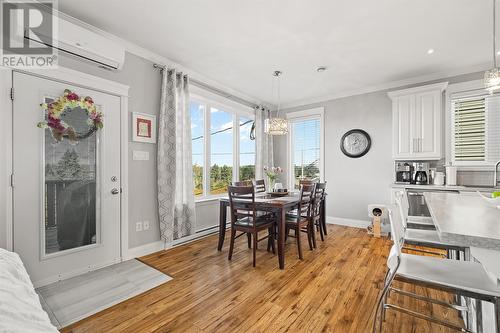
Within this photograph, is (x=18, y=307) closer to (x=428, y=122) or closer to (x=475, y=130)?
(x=428, y=122)

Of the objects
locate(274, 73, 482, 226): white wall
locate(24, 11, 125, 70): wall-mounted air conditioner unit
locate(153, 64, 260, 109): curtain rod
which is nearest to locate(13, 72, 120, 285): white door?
locate(24, 11, 125, 70): wall-mounted air conditioner unit

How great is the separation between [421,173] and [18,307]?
15.7ft

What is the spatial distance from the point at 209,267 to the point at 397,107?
3888 mm

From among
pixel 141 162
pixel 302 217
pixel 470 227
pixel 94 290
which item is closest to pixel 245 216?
pixel 302 217

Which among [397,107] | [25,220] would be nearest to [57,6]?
[25,220]

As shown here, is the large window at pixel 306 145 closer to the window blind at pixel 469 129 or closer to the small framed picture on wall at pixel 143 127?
the window blind at pixel 469 129

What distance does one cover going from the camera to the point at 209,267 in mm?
2715

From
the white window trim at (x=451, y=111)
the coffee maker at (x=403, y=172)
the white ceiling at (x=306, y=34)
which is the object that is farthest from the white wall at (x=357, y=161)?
the white window trim at (x=451, y=111)

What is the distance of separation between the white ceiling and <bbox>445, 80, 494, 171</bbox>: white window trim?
10.3 inches

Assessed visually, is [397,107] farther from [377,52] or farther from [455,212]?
[455,212]

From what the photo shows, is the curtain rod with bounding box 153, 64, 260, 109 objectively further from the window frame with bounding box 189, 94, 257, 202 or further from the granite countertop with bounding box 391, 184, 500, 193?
the granite countertop with bounding box 391, 184, 500, 193

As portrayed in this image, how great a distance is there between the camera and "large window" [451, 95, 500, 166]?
347 cm

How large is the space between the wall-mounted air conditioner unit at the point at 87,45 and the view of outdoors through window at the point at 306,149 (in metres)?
3.85

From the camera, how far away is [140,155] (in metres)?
3.07
